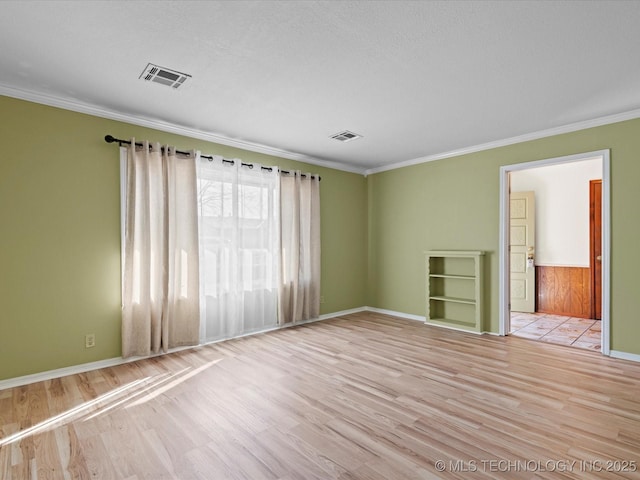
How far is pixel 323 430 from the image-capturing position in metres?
2.27

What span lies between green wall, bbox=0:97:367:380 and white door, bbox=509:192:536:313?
6.16 meters

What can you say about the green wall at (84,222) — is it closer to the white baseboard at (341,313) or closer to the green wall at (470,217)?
the green wall at (470,217)

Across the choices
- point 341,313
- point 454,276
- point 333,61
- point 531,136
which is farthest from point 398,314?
point 333,61

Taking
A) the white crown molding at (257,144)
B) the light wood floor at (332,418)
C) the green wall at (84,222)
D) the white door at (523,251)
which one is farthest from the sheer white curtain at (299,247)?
the white door at (523,251)

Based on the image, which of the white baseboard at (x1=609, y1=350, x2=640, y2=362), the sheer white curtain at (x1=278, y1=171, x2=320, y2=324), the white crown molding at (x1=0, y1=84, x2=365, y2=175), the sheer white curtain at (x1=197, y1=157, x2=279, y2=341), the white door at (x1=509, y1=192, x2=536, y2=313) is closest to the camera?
the white crown molding at (x1=0, y1=84, x2=365, y2=175)

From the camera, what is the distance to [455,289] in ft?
17.0

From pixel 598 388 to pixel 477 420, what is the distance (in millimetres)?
1376

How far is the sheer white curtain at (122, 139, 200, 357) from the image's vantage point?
11.8 ft

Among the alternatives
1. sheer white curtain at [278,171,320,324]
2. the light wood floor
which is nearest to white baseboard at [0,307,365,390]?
the light wood floor

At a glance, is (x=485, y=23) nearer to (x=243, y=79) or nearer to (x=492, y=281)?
(x=243, y=79)

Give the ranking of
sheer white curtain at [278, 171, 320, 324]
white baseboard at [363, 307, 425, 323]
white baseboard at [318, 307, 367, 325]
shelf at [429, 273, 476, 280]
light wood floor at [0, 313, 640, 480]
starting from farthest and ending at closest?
white baseboard at [318, 307, 367, 325] → white baseboard at [363, 307, 425, 323] → sheer white curtain at [278, 171, 320, 324] → shelf at [429, 273, 476, 280] → light wood floor at [0, 313, 640, 480]

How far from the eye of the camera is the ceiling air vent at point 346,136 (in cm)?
427

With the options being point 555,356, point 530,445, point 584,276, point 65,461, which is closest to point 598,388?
point 555,356

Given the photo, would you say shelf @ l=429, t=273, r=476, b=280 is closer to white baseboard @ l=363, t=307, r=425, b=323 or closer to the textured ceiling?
white baseboard @ l=363, t=307, r=425, b=323
